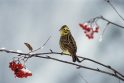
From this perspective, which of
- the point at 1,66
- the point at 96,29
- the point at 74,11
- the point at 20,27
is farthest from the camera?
the point at 1,66

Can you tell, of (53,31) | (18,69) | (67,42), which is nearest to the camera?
(18,69)

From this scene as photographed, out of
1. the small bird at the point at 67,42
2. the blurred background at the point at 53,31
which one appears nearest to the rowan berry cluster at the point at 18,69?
the small bird at the point at 67,42

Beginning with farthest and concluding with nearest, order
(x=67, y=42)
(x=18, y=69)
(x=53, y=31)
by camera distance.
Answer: (x=53, y=31), (x=67, y=42), (x=18, y=69)

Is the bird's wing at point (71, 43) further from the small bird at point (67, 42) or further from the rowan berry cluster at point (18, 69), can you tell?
the rowan berry cluster at point (18, 69)

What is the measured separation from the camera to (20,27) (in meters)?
93.3

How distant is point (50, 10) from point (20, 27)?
25.9ft

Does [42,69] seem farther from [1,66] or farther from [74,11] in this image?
[74,11]

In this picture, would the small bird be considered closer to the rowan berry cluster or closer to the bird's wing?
the bird's wing

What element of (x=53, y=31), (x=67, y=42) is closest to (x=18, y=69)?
(x=67, y=42)

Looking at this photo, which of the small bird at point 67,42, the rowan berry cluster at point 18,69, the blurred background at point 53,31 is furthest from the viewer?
the blurred background at point 53,31

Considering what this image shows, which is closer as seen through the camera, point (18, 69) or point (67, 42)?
point (18, 69)

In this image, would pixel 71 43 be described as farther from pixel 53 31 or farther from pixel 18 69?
pixel 53 31

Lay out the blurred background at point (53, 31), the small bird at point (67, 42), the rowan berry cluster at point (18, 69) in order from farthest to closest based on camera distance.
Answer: the blurred background at point (53, 31)
the small bird at point (67, 42)
the rowan berry cluster at point (18, 69)

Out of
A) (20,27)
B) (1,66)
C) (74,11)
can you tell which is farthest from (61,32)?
(1,66)
